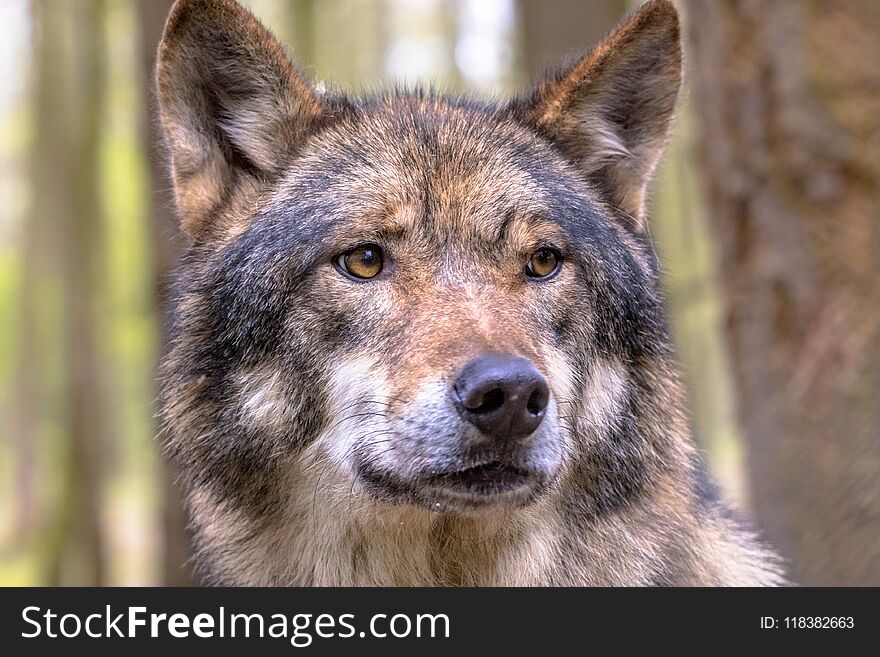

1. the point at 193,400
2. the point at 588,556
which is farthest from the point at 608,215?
the point at 193,400

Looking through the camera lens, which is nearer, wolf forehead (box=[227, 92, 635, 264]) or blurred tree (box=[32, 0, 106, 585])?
wolf forehead (box=[227, 92, 635, 264])

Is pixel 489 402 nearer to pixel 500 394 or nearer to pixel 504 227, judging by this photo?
pixel 500 394

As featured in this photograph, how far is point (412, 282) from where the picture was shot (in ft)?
14.1

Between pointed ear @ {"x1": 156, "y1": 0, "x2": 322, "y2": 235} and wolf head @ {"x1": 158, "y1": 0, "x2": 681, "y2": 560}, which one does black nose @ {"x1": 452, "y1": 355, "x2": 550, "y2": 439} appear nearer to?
wolf head @ {"x1": 158, "y1": 0, "x2": 681, "y2": 560}

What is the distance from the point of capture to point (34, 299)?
22.2m

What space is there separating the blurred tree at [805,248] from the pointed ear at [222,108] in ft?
12.5

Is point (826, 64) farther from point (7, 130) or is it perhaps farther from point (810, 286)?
point (7, 130)

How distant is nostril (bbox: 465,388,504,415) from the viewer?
371 centimetres

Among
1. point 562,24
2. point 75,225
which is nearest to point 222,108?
point 562,24

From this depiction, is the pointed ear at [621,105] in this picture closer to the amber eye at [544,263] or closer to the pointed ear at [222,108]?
the amber eye at [544,263]

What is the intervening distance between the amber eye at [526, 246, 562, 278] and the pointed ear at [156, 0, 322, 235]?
1.30 meters

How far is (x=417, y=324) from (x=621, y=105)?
A: 1.74 meters

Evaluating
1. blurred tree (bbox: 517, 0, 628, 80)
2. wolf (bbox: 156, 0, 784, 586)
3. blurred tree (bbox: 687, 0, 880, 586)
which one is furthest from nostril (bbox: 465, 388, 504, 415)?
blurred tree (bbox: 517, 0, 628, 80)

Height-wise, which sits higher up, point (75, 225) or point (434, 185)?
point (75, 225)
